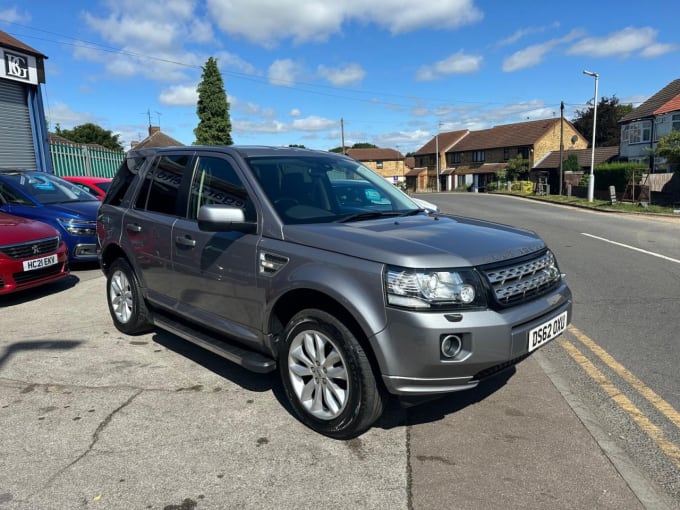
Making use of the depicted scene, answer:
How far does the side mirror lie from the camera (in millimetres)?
3377

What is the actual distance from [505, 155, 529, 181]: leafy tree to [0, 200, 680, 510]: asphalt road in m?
57.6

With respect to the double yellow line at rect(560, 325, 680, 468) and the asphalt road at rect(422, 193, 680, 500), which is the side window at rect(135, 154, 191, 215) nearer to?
the asphalt road at rect(422, 193, 680, 500)

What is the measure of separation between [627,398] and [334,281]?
7.97 feet

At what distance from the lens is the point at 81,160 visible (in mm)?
18156

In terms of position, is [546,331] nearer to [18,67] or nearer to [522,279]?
[522,279]

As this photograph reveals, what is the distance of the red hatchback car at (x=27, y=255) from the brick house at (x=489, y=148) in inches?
2278

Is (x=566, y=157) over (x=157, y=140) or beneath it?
beneath

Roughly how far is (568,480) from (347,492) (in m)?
1.19

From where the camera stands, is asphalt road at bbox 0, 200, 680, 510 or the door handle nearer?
asphalt road at bbox 0, 200, 680, 510

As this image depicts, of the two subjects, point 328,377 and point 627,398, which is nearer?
point 328,377

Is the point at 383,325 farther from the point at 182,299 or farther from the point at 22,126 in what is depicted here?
the point at 22,126

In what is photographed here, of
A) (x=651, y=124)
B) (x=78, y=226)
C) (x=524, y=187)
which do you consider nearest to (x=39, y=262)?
(x=78, y=226)

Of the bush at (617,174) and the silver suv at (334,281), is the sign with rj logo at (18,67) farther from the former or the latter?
the bush at (617,174)

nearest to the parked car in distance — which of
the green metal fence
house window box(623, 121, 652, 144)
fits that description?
the green metal fence
